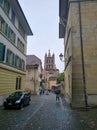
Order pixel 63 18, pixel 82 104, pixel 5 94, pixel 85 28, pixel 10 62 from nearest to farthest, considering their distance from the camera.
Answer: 1. pixel 82 104
2. pixel 85 28
3. pixel 5 94
4. pixel 10 62
5. pixel 63 18

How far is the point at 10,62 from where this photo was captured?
1828cm

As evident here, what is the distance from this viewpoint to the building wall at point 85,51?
13283mm

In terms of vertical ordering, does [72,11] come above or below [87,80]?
above

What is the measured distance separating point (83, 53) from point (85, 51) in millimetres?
288

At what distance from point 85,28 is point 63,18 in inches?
276

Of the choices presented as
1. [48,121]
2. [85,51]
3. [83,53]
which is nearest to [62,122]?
[48,121]

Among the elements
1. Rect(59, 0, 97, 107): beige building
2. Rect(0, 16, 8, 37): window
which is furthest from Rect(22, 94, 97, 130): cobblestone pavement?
Rect(0, 16, 8, 37): window

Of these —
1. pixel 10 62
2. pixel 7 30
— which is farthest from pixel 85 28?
pixel 10 62

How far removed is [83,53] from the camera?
46.2 feet

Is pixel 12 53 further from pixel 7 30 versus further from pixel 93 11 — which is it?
pixel 93 11

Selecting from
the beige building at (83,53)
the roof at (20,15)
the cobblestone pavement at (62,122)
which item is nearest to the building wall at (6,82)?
the cobblestone pavement at (62,122)

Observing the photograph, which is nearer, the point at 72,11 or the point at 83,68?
the point at 83,68

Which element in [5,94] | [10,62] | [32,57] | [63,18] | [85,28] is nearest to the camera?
[85,28]

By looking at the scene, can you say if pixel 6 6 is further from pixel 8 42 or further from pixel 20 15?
pixel 8 42
